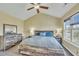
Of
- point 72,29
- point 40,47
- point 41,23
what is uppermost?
point 41,23

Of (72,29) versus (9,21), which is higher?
(9,21)

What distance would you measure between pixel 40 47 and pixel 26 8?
82 centimetres

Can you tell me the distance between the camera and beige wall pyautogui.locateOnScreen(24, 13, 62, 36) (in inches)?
98.7

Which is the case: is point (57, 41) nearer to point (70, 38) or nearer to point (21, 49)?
point (70, 38)

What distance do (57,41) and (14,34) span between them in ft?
2.90

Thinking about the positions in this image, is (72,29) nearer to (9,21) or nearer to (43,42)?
(43,42)

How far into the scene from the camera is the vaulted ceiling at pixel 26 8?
2467mm

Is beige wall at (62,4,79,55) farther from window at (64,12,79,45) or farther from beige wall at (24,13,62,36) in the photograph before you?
beige wall at (24,13,62,36)

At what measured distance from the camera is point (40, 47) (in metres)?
2.48

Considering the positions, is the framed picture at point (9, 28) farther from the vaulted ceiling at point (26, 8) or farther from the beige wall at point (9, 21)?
the vaulted ceiling at point (26, 8)

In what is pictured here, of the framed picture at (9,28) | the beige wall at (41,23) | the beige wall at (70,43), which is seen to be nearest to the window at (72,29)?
the beige wall at (70,43)

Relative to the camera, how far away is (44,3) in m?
2.45

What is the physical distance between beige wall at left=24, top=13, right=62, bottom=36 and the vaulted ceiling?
0.08 m

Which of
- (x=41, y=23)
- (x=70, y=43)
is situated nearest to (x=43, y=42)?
(x=41, y=23)
